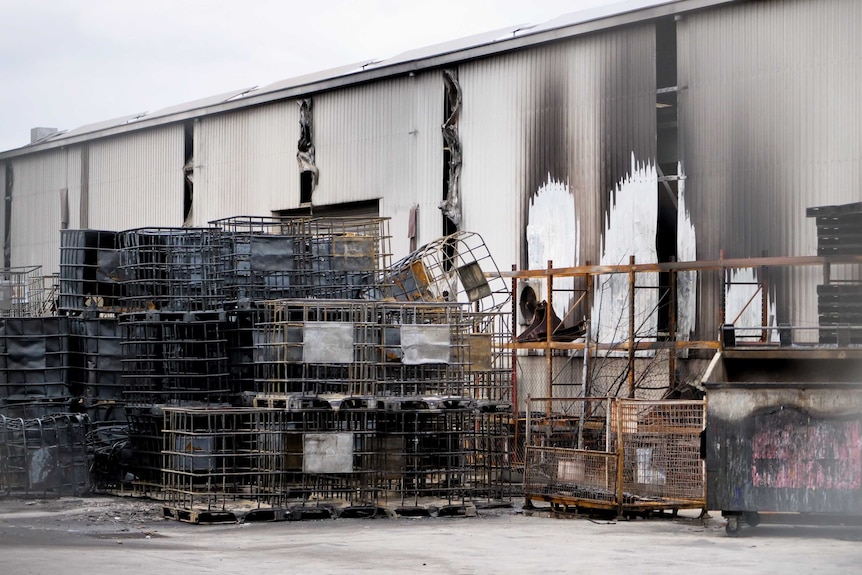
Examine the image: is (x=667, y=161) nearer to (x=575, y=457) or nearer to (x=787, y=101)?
(x=787, y=101)

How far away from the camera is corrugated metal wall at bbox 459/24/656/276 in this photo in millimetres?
23672

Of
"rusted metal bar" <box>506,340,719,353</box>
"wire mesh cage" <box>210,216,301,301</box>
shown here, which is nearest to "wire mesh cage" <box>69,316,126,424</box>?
"wire mesh cage" <box>210,216,301,301</box>

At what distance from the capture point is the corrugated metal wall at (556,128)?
23672 millimetres

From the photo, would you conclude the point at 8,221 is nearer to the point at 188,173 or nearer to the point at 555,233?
the point at 188,173

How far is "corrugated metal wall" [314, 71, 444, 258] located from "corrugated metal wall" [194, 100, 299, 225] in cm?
116

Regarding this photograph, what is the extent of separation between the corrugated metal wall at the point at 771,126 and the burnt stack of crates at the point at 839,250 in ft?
3.76

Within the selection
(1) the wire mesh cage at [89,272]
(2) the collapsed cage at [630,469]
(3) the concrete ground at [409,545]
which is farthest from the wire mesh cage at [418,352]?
(1) the wire mesh cage at [89,272]

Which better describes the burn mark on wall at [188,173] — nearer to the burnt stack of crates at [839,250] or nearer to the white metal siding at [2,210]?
the white metal siding at [2,210]

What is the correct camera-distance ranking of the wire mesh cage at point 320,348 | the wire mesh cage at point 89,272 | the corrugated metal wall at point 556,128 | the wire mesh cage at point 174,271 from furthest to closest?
the corrugated metal wall at point 556,128
the wire mesh cage at point 89,272
the wire mesh cage at point 174,271
the wire mesh cage at point 320,348

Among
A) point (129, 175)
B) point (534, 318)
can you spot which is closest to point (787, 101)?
point (534, 318)

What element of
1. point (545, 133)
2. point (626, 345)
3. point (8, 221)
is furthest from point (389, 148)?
point (8, 221)

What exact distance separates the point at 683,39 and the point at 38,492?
13.3 metres

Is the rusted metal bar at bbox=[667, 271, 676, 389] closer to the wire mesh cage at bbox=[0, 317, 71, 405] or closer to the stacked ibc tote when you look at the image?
the stacked ibc tote

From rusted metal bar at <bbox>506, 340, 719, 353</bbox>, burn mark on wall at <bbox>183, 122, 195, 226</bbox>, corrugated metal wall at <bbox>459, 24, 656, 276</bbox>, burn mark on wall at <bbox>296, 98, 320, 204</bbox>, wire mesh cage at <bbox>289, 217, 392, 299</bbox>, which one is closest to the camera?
wire mesh cage at <bbox>289, 217, 392, 299</bbox>
